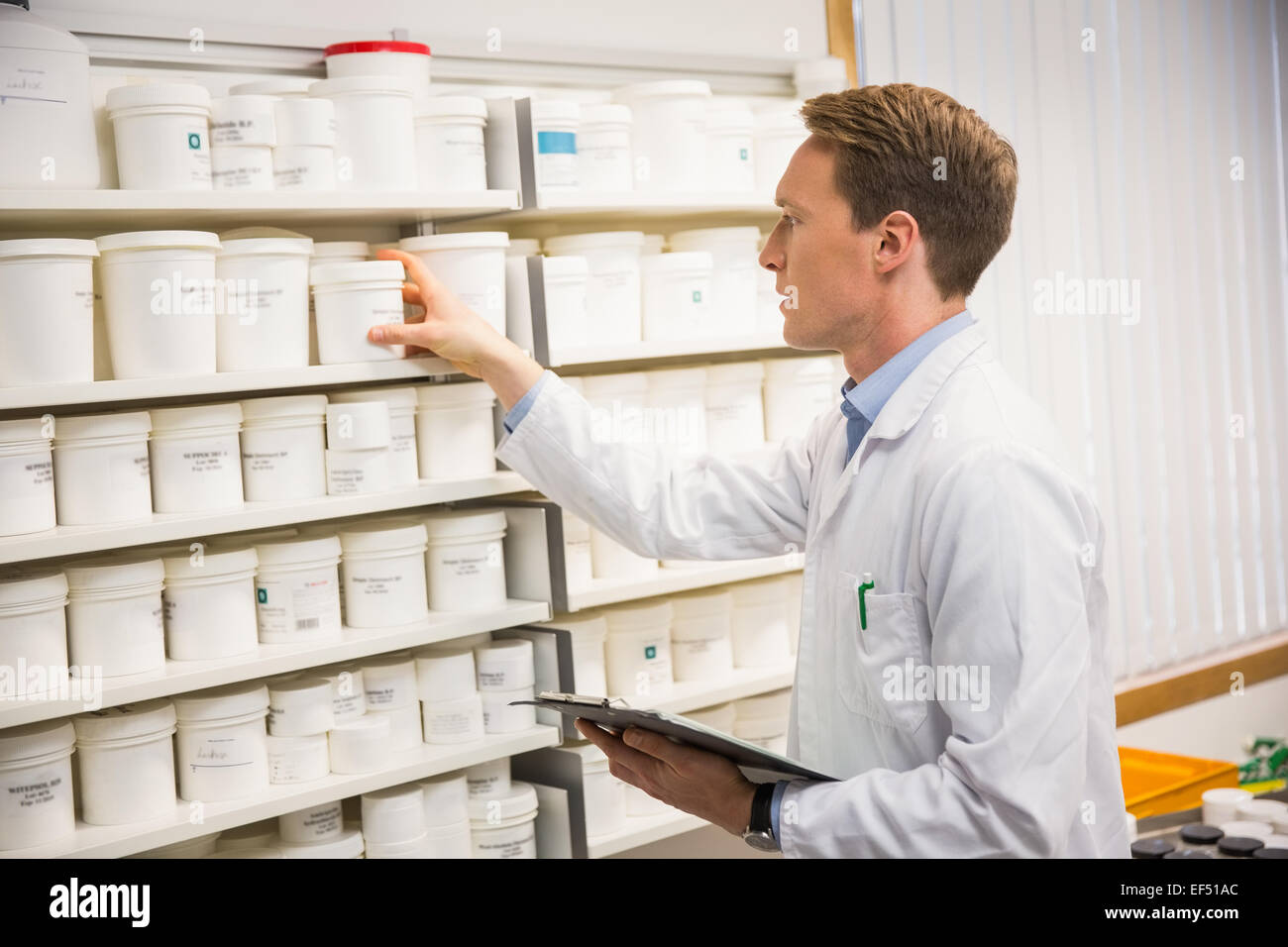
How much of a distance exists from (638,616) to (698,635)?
16cm

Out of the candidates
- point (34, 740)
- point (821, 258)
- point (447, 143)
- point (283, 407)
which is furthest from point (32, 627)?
point (821, 258)

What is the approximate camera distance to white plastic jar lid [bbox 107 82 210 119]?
2.12m

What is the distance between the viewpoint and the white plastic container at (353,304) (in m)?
2.30

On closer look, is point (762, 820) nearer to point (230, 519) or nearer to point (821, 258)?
point (821, 258)

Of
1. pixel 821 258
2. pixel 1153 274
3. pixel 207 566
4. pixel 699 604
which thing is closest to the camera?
pixel 821 258

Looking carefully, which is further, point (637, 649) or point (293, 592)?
point (637, 649)

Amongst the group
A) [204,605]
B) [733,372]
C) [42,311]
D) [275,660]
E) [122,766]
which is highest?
[42,311]

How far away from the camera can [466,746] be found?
247 centimetres

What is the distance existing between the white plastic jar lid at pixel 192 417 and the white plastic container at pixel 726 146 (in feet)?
3.82

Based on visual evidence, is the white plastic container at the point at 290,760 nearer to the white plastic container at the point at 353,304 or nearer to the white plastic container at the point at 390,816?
the white plastic container at the point at 390,816

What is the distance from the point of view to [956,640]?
1703 millimetres

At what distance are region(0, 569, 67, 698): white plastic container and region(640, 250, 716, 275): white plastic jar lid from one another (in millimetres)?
1294

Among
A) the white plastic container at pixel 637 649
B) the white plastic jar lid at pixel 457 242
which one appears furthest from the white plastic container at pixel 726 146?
the white plastic container at pixel 637 649
